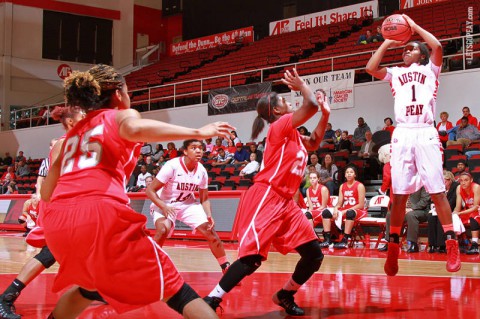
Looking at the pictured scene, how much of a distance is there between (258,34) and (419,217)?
59.9 feet

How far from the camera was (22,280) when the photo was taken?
179 inches

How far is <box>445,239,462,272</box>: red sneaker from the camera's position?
5203 mm

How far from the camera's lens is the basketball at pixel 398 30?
5.38 meters

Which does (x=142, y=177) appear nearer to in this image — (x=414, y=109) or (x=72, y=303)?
(x=414, y=109)

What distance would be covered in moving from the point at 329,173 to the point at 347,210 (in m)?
2.56

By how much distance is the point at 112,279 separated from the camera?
2.72 meters

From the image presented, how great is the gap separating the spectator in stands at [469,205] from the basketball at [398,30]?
15.6ft

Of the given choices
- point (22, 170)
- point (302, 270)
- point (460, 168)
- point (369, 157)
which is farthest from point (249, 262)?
point (22, 170)

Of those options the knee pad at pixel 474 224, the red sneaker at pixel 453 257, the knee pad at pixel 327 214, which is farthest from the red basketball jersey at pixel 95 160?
the knee pad at pixel 327 214

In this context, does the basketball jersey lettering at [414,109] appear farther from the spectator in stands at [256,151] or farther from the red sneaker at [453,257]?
the spectator in stands at [256,151]

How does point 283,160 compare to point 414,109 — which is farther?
point 414,109

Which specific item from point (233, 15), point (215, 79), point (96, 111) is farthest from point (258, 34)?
point (96, 111)

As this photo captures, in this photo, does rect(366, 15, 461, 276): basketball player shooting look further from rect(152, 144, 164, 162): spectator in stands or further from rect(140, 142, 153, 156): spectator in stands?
rect(140, 142, 153, 156): spectator in stands

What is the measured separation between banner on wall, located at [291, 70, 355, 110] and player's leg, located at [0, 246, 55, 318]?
1222 cm
